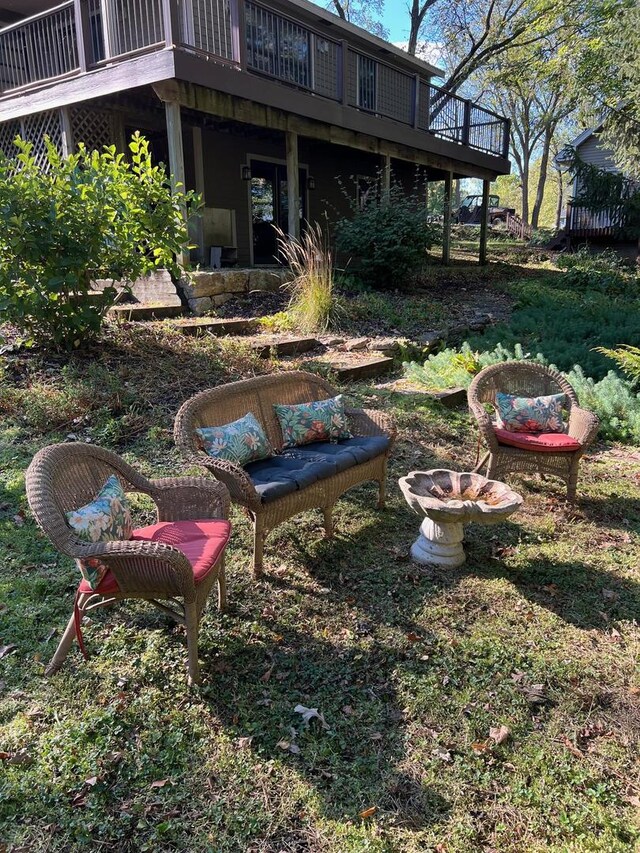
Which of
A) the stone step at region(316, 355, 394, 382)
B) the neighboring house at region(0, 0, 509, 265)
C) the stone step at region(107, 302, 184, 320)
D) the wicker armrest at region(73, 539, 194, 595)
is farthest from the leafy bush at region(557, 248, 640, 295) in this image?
the wicker armrest at region(73, 539, 194, 595)

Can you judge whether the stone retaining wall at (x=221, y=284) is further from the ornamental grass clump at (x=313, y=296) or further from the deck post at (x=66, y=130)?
the deck post at (x=66, y=130)

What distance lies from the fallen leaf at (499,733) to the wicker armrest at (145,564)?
3.88ft

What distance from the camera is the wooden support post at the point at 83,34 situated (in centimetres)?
760

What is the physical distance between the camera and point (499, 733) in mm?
Result: 2029

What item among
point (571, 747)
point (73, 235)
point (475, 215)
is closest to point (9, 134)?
point (73, 235)

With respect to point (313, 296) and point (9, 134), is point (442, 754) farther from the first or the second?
point (9, 134)

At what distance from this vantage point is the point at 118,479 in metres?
2.60

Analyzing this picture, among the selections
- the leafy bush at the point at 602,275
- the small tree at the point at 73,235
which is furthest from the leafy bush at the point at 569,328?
the small tree at the point at 73,235

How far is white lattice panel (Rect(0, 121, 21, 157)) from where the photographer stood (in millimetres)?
9664

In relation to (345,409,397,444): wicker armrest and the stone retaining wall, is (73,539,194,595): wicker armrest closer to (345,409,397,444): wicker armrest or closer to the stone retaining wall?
(345,409,397,444): wicker armrest

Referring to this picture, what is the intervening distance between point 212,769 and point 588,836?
3.78 feet

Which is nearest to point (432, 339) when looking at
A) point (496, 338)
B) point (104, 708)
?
point (496, 338)

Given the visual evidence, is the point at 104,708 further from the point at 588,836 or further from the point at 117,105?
the point at 117,105

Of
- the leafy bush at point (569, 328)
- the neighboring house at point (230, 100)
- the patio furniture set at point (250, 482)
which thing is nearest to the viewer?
the patio furniture set at point (250, 482)
